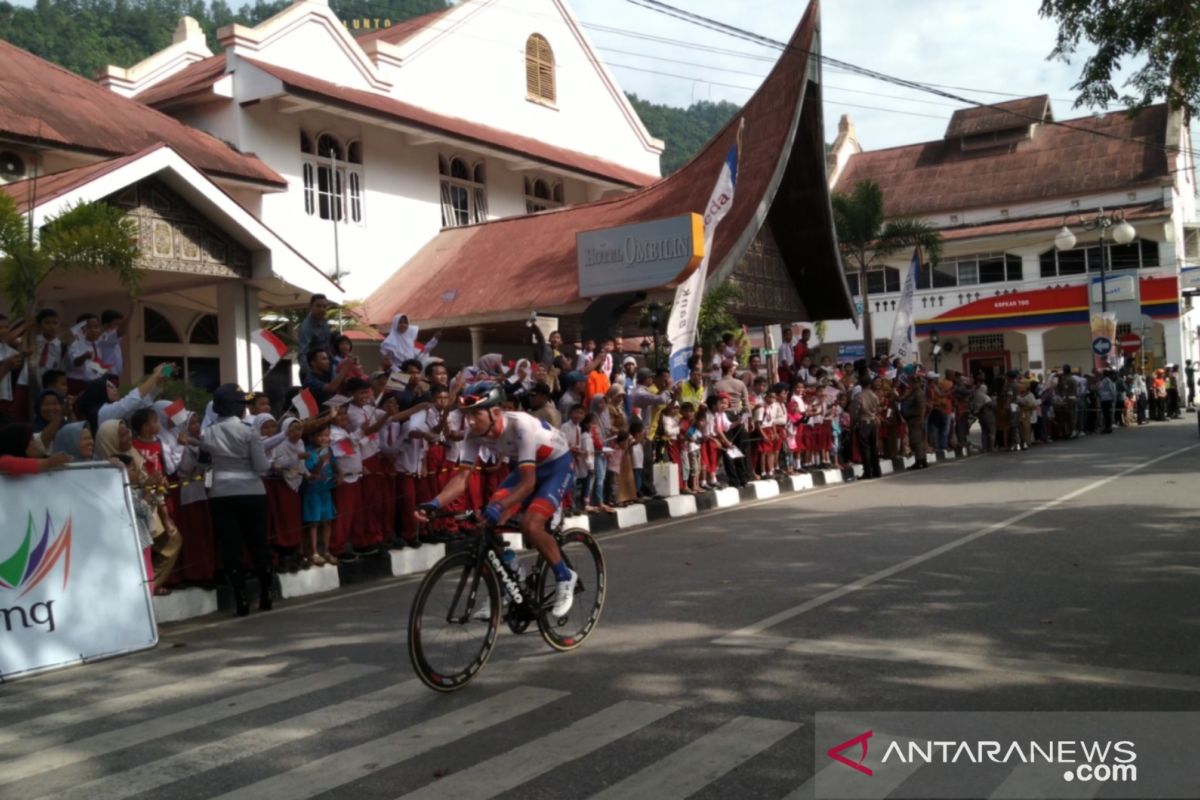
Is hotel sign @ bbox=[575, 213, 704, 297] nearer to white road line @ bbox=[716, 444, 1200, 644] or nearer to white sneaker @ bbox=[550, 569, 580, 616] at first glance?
white road line @ bbox=[716, 444, 1200, 644]

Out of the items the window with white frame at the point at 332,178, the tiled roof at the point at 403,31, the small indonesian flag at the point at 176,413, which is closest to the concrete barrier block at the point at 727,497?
the small indonesian flag at the point at 176,413

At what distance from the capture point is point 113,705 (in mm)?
6531

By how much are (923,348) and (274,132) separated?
36701 mm

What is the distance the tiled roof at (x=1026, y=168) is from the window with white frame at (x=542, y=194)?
24.1m

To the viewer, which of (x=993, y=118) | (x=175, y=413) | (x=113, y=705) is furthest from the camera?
(x=993, y=118)

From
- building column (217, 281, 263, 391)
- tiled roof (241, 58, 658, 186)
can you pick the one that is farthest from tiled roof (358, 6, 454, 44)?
building column (217, 281, 263, 391)

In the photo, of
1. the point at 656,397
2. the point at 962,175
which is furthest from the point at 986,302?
the point at 656,397

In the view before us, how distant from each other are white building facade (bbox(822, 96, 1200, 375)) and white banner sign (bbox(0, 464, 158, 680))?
41858 mm

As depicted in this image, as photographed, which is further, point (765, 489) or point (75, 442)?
point (765, 489)

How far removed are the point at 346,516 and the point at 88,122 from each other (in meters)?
11.9

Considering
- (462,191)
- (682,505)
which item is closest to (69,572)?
(682,505)

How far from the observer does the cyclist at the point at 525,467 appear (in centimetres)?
685

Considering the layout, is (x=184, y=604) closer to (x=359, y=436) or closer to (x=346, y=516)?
(x=346, y=516)

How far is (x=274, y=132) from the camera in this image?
23.4 metres
